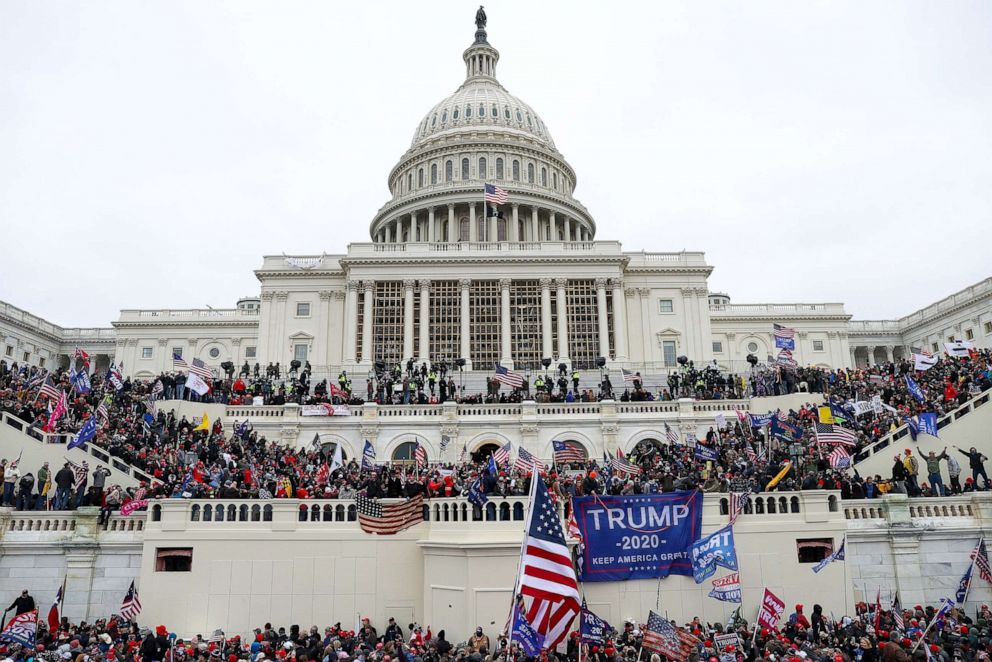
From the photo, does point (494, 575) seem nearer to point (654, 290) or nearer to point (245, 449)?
point (245, 449)

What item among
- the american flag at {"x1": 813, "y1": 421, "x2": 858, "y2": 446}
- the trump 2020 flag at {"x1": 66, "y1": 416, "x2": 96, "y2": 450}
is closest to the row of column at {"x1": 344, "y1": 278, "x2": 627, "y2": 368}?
the trump 2020 flag at {"x1": 66, "y1": 416, "x2": 96, "y2": 450}

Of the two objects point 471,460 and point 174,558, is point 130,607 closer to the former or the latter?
point 174,558

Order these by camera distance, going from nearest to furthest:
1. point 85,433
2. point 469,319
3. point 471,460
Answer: point 85,433 < point 471,460 < point 469,319

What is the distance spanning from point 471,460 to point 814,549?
1907 centimetres

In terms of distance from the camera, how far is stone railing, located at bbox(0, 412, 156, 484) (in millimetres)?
28016

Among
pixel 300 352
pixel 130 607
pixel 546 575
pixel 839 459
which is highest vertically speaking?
pixel 300 352

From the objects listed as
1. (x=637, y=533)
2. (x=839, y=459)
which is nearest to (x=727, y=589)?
(x=637, y=533)

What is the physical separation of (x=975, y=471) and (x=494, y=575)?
16387 millimetres

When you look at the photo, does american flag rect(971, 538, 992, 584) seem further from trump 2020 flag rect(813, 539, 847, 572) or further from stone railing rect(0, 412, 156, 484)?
stone railing rect(0, 412, 156, 484)

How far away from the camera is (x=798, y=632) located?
18.1m

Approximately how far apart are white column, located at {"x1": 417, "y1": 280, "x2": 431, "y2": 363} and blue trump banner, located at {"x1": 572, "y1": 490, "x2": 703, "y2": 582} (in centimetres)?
4195

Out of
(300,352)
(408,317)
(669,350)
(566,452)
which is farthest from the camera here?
(669,350)

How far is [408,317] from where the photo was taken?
6312 cm

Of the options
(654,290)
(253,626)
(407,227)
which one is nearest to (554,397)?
(253,626)
